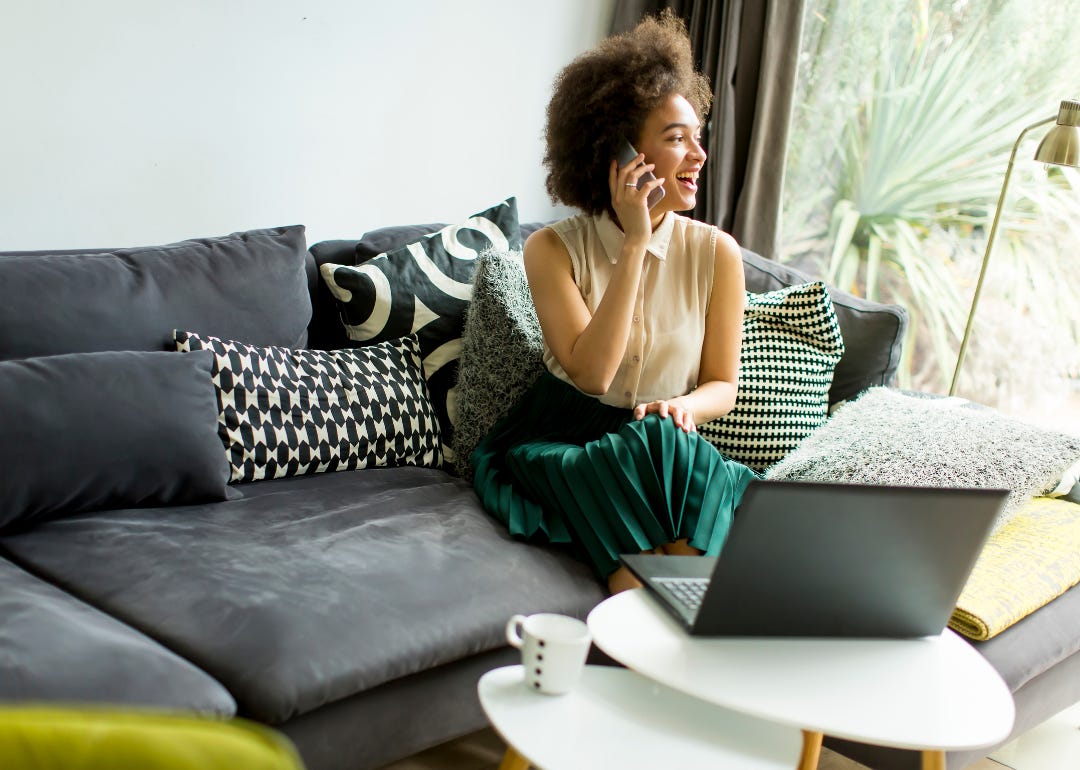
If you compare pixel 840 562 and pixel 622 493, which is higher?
pixel 840 562

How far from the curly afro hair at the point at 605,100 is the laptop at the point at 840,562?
103 centimetres

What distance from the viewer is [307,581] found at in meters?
1.57

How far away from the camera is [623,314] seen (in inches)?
77.7

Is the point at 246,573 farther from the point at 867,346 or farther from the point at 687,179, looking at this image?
the point at 867,346

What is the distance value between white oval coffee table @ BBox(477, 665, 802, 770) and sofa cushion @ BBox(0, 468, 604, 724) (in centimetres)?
29

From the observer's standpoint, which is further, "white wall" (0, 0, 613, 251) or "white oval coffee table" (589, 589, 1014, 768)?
"white wall" (0, 0, 613, 251)

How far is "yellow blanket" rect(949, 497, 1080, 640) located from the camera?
1723 millimetres

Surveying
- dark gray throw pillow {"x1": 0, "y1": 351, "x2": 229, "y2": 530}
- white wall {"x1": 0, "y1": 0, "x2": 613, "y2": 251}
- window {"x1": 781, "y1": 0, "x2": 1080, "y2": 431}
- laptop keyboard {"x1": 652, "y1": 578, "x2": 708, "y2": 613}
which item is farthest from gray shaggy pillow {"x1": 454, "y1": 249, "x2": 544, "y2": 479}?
window {"x1": 781, "y1": 0, "x2": 1080, "y2": 431}

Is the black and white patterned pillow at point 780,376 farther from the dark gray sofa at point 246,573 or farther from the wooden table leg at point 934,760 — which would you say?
the wooden table leg at point 934,760

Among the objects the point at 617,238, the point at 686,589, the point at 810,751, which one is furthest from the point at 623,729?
the point at 617,238

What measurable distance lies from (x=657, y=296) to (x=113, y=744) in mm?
1755

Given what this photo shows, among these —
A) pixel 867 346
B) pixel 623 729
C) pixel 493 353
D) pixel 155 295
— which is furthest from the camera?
pixel 867 346

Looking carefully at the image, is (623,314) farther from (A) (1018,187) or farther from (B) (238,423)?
(A) (1018,187)

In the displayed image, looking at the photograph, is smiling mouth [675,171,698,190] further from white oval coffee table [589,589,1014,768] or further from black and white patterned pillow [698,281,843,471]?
white oval coffee table [589,589,1014,768]
